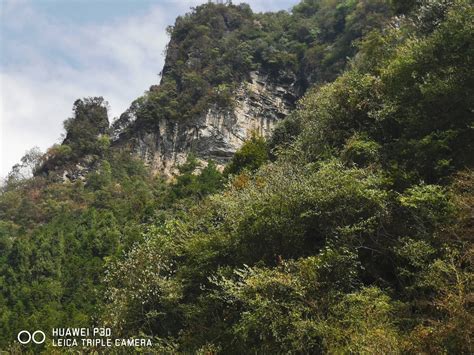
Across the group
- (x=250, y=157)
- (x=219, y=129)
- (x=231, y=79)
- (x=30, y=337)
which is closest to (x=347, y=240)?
(x=30, y=337)

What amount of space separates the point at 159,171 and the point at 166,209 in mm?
18351

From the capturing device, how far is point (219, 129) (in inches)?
1896

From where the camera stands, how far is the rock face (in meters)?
47.8

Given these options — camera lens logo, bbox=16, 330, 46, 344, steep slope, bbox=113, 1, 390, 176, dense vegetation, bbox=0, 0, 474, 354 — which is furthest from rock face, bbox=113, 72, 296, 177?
camera lens logo, bbox=16, 330, 46, 344

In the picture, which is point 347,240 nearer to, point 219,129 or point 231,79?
point 219,129

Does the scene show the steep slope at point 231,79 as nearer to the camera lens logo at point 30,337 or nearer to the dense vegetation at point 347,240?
the dense vegetation at point 347,240

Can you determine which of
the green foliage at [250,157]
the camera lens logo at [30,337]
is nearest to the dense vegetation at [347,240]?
the camera lens logo at [30,337]

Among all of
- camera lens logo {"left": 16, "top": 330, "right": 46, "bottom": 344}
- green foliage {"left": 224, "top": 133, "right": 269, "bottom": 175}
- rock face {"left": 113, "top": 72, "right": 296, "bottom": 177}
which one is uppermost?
rock face {"left": 113, "top": 72, "right": 296, "bottom": 177}

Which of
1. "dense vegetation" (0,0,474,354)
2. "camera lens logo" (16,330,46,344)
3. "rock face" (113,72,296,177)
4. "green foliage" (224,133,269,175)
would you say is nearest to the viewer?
"dense vegetation" (0,0,474,354)

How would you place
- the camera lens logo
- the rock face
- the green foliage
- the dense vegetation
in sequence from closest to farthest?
the dense vegetation < the camera lens logo < the green foliage < the rock face

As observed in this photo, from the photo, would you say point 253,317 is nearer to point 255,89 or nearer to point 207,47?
point 255,89

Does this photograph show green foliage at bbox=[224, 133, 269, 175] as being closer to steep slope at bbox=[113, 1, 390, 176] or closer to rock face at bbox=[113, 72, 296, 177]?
rock face at bbox=[113, 72, 296, 177]

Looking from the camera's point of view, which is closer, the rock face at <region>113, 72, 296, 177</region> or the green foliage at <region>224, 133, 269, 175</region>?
the green foliage at <region>224, 133, 269, 175</region>

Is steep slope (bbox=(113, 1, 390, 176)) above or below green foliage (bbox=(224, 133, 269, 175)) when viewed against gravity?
above
